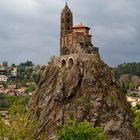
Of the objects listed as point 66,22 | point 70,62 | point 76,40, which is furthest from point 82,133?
point 66,22

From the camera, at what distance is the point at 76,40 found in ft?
428

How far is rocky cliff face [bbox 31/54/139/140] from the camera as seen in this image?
4678 inches

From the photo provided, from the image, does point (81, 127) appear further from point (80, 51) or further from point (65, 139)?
point (80, 51)

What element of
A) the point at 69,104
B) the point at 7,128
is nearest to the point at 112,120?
the point at 69,104

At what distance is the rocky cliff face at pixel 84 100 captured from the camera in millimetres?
118812

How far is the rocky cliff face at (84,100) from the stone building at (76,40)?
4036 millimetres

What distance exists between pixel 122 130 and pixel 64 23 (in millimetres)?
39313

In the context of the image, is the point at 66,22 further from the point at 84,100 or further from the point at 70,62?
the point at 84,100

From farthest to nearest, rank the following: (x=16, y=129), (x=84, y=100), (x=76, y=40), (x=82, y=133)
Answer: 1. (x=76, y=40)
2. (x=84, y=100)
3. (x=82, y=133)
4. (x=16, y=129)

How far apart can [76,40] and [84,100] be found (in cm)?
1856

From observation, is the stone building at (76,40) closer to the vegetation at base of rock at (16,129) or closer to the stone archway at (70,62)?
the stone archway at (70,62)

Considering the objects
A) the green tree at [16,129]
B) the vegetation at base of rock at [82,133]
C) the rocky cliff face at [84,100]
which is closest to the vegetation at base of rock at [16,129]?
the green tree at [16,129]

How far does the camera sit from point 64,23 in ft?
463

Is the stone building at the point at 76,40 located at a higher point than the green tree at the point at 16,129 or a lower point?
higher
